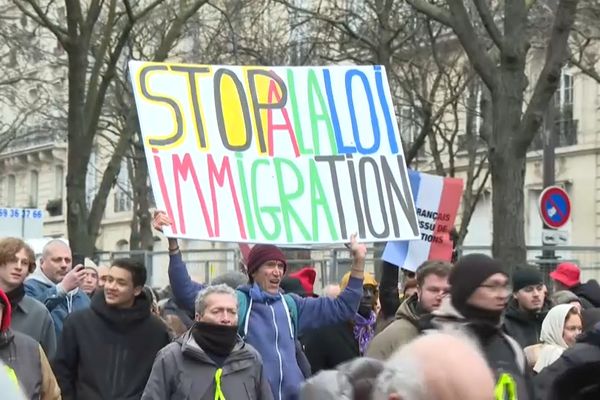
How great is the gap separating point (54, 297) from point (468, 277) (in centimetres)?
391

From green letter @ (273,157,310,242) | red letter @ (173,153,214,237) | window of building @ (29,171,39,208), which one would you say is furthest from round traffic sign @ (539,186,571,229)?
window of building @ (29,171,39,208)

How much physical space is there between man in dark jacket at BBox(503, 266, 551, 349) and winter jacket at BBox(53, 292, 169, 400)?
2474mm

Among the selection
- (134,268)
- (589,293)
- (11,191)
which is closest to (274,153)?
(134,268)

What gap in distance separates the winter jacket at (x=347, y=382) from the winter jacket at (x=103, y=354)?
4526 millimetres

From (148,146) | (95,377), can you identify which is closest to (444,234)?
(148,146)

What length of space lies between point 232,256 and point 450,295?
1390 cm

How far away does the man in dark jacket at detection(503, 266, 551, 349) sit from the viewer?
28.7 ft

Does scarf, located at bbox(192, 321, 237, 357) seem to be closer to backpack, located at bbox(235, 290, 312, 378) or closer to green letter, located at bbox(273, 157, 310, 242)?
backpack, located at bbox(235, 290, 312, 378)

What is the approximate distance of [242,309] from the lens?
716cm

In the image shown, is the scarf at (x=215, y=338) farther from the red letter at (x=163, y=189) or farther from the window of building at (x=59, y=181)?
the window of building at (x=59, y=181)

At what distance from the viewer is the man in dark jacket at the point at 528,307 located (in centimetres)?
875

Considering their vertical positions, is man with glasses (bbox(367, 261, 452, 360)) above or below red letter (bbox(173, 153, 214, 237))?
below

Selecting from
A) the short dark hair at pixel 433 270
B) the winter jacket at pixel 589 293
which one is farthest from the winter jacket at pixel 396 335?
the winter jacket at pixel 589 293

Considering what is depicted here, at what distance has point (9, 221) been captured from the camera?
26.4 m
